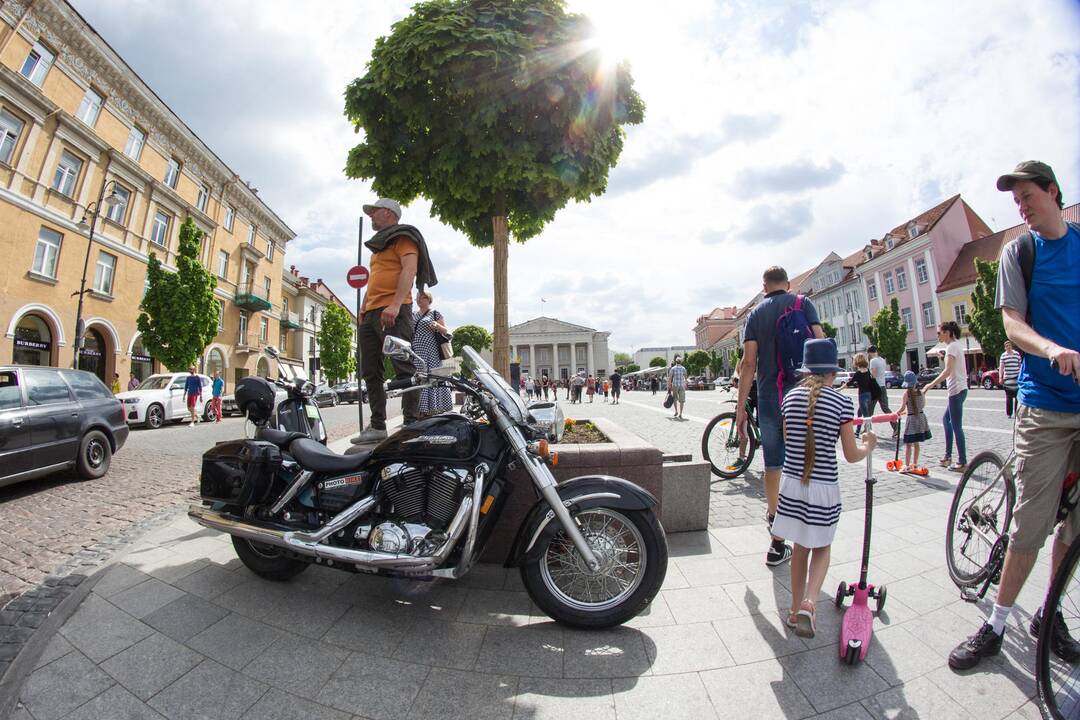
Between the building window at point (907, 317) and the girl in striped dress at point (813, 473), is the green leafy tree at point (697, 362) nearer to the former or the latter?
the building window at point (907, 317)

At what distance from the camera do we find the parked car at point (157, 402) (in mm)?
12820

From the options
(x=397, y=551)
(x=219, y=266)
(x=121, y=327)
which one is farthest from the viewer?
(x=219, y=266)

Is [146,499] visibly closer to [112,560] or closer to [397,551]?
Result: [112,560]

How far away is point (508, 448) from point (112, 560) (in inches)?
119

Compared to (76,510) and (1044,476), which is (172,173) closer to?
(76,510)

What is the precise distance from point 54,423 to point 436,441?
604cm

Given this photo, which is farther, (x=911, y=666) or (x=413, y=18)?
(x=413, y=18)

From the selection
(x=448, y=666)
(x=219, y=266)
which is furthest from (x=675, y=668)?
(x=219, y=266)

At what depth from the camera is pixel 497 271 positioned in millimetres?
5828

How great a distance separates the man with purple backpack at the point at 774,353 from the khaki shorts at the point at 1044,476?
1.44 metres

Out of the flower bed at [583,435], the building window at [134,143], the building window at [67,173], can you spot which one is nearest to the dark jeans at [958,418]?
the flower bed at [583,435]

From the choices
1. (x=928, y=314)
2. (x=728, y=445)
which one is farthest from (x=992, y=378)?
(x=928, y=314)

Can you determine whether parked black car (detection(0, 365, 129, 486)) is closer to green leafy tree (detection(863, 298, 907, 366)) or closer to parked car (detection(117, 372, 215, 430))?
A: parked car (detection(117, 372, 215, 430))

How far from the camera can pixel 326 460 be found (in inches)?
102
